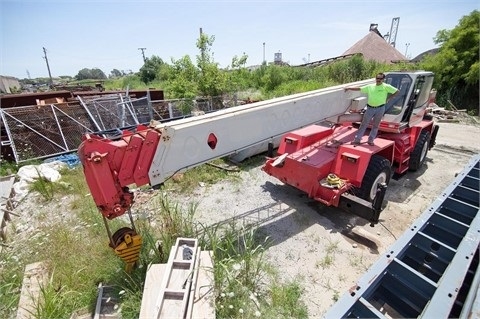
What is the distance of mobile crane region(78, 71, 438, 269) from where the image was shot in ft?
8.71

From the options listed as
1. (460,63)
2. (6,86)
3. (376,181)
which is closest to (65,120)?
(376,181)

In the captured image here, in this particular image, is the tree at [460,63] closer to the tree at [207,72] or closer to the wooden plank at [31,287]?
the tree at [207,72]

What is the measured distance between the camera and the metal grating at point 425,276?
6.35ft

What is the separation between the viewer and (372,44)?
2984 centimetres

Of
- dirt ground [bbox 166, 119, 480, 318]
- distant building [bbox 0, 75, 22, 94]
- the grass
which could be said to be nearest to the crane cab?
dirt ground [bbox 166, 119, 480, 318]

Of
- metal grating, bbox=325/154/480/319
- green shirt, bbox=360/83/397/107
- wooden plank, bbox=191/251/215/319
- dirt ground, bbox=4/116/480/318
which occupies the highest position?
green shirt, bbox=360/83/397/107

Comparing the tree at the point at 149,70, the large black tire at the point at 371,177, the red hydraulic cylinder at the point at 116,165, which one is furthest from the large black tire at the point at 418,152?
the tree at the point at 149,70

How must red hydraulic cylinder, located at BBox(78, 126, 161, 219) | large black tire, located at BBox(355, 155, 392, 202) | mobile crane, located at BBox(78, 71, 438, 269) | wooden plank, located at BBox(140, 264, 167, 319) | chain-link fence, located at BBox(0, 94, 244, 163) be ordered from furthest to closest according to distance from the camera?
chain-link fence, located at BBox(0, 94, 244, 163)
large black tire, located at BBox(355, 155, 392, 202)
mobile crane, located at BBox(78, 71, 438, 269)
red hydraulic cylinder, located at BBox(78, 126, 161, 219)
wooden plank, located at BBox(140, 264, 167, 319)

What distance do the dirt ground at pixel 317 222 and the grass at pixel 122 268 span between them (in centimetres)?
29

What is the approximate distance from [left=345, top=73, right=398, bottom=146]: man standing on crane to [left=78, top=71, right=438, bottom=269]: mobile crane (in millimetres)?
244

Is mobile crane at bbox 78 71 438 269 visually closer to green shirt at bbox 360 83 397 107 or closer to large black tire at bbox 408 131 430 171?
large black tire at bbox 408 131 430 171

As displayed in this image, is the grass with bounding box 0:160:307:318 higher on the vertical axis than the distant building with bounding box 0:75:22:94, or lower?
lower

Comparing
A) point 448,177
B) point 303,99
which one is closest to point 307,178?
point 303,99

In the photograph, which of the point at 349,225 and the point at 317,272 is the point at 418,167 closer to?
the point at 349,225
